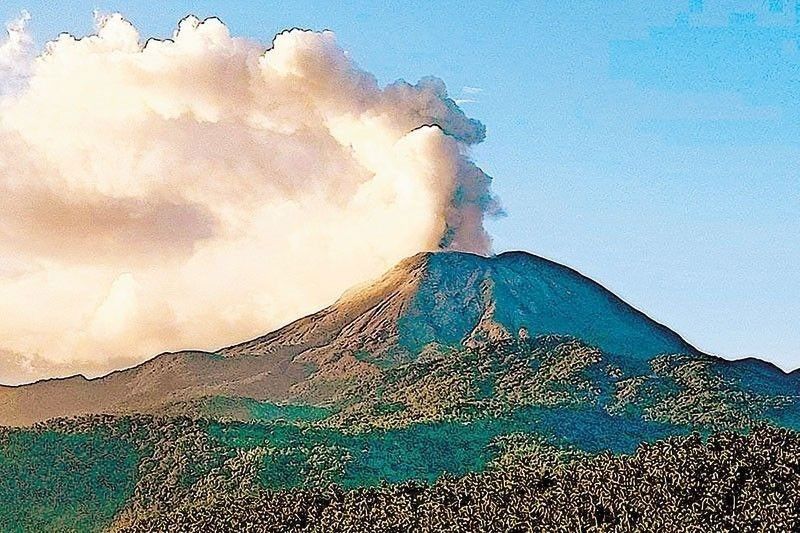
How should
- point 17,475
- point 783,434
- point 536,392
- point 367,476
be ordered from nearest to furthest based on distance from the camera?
point 783,434
point 367,476
point 17,475
point 536,392

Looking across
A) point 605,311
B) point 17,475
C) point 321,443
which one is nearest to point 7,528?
point 17,475

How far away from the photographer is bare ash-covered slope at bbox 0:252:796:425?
174 meters

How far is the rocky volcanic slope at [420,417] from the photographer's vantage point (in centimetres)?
7725

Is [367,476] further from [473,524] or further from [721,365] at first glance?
[721,365]

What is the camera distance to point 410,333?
180m

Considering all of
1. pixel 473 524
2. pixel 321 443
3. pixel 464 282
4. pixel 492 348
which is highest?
pixel 464 282

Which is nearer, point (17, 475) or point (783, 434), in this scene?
point (783, 434)

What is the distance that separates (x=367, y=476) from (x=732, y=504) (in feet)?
168

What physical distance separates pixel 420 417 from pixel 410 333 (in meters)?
46.4

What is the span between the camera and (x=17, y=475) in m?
119

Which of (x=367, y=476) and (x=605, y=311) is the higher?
(x=605, y=311)

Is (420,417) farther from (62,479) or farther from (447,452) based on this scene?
(62,479)

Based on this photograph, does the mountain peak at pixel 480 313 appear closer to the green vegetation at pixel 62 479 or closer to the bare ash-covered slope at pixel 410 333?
the bare ash-covered slope at pixel 410 333

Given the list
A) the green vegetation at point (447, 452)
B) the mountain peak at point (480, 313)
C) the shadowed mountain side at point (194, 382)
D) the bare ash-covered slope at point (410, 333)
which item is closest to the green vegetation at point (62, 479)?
the green vegetation at point (447, 452)
